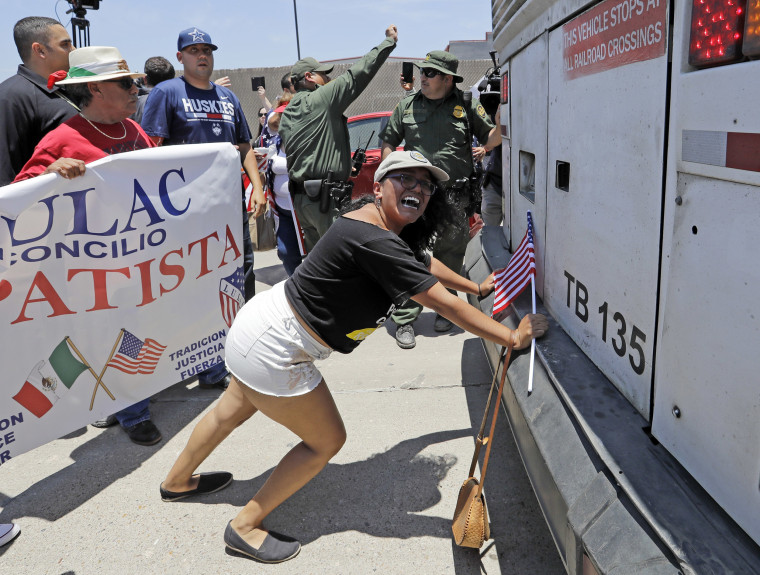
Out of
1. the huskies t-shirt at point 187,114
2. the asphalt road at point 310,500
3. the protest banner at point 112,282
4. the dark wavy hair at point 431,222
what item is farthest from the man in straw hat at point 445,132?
the dark wavy hair at point 431,222

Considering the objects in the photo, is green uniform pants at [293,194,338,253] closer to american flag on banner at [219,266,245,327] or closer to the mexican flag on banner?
american flag on banner at [219,266,245,327]

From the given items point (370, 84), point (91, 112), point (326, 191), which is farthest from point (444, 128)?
point (370, 84)

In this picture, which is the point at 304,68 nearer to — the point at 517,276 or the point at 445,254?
the point at 445,254

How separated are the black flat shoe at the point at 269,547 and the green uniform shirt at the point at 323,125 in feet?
9.76

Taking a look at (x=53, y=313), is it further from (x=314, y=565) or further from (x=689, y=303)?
(x=689, y=303)

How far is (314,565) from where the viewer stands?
234cm

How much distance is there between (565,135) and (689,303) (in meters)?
0.93

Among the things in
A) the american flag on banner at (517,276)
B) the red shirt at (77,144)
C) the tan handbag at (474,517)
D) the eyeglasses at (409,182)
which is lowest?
the tan handbag at (474,517)

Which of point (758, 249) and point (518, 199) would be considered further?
point (518, 199)

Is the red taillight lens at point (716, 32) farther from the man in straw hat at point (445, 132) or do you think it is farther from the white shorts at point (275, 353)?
the man in straw hat at point (445, 132)

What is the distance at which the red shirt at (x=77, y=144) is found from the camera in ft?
9.53

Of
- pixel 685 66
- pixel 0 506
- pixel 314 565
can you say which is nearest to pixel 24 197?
pixel 0 506

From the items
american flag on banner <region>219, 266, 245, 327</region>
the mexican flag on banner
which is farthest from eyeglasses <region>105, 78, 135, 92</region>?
the mexican flag on banner

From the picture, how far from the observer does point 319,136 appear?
472cm
